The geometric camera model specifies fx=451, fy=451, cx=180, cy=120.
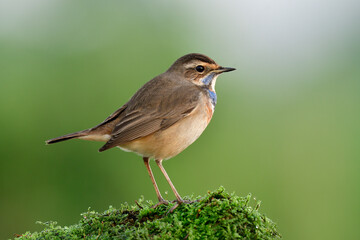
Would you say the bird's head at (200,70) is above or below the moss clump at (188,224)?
above

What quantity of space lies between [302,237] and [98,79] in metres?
5.83

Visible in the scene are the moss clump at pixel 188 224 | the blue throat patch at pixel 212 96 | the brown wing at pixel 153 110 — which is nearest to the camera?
the moss clump at pixel 188 224

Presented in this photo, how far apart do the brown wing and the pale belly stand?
0.25 feet

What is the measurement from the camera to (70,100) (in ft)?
31.2

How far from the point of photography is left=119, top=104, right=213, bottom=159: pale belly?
5.81m

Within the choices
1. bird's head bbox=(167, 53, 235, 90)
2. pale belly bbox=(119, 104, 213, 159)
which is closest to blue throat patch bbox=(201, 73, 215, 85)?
bird's head bbox=(167, 53, 235, 90)

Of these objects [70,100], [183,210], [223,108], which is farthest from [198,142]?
[183,210]

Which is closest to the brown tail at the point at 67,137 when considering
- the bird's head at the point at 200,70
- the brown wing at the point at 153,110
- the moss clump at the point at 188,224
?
the brown wing at the point at 153,110

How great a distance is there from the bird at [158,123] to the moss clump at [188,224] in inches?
47.4

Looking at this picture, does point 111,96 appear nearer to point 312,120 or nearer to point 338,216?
point 312,120

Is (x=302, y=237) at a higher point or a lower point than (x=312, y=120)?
lower

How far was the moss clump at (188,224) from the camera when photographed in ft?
13.0

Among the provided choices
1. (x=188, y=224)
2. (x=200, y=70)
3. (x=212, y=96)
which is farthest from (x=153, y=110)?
(x=188, y=224)

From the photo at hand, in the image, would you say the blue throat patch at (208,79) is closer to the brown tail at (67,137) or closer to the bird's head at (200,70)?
the bird's head at (200,70)
